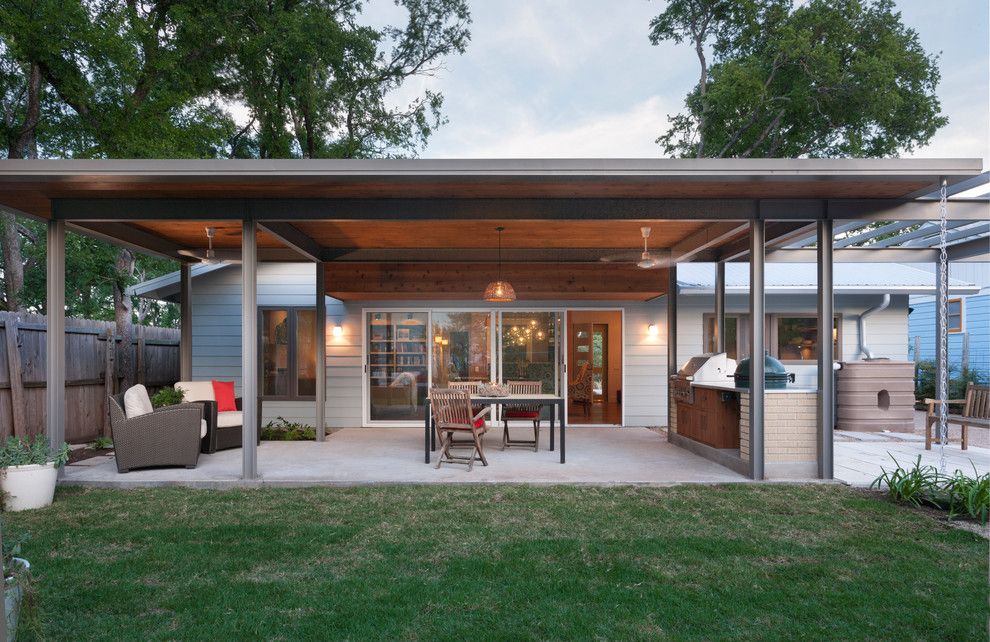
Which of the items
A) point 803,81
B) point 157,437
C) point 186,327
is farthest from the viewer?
point 803,81

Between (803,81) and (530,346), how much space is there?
9.56 meters

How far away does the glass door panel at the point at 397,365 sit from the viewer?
31.9ft

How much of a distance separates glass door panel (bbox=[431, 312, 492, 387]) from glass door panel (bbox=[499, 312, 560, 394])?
251 millimetres

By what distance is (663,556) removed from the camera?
3.63 metres

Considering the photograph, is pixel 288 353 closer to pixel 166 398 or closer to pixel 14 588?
pixel 166 398

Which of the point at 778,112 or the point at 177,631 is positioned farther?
the point at 778,112

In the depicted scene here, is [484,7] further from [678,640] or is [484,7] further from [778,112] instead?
[678,640]

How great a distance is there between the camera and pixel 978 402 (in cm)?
731

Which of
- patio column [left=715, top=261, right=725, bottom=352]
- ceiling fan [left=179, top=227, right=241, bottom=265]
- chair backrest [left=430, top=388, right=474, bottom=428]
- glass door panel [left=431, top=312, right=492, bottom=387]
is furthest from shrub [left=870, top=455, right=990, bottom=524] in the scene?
ceiling fan [left=179, top=227, right=241, bottom=265]

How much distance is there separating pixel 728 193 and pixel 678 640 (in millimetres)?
3846

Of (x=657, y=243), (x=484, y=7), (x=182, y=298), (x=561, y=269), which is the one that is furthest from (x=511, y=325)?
(x=484, y=7)

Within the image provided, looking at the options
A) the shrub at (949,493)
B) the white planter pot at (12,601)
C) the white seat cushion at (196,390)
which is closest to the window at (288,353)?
the white seat cushion at (196,390)

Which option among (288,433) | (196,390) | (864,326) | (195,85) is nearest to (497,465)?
(288,433)

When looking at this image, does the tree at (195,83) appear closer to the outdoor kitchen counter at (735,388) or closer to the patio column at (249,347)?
the patio column at (249,347)
